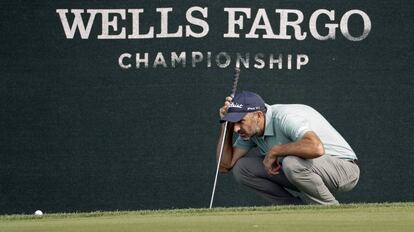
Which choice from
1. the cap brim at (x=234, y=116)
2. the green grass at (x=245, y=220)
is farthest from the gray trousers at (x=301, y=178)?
the green grass at (x=245, y=220)

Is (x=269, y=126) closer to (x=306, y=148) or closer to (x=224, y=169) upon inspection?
(x=306, y=148)

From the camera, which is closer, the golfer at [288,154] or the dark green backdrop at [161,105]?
the golfer at [288,154]

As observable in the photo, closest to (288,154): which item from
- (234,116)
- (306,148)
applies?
(306,148)

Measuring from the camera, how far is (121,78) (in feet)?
26.9

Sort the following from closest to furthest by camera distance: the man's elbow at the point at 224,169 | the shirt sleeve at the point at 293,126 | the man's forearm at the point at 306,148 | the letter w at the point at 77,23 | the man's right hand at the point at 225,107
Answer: the man's forearm at the point at 306,148 < the shirt sleeve at the point at 293,126 < the man's right hand at the point at 225,107 < the man's elbow at the point at 224,169 < the letter w at the point at 77,23

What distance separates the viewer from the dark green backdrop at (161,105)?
8.21 metres

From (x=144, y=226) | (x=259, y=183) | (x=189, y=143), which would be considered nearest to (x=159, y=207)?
(x=189, y=143)

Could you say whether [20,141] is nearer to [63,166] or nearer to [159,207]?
[63,166]

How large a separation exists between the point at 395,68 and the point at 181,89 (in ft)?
4.80

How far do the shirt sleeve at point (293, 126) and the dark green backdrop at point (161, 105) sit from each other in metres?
1.19

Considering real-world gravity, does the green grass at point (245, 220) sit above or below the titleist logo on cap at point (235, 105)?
below

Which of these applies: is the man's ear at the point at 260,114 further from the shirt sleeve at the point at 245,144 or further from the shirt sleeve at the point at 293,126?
the shirt sleeve at the point at 245,144

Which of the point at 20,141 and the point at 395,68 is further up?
the point at 395,68

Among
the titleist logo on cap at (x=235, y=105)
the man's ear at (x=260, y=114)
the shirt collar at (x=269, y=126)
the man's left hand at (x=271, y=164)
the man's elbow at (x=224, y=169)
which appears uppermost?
the titleist logo on cap at (x=235, y=105)
